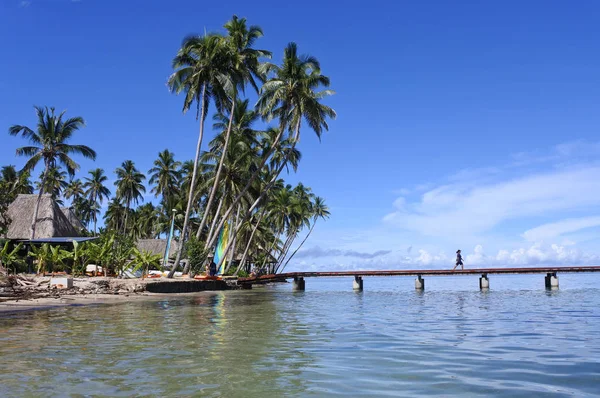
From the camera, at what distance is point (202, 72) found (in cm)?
3397

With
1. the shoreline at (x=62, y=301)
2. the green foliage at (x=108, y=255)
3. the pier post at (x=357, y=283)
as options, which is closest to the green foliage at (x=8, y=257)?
the green foliage at (x=108, y=255)

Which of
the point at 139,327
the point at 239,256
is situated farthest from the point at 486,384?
the point at 239,256

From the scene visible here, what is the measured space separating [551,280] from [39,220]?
40.6 m

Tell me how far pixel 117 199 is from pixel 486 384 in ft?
238

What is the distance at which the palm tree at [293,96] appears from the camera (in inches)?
1464

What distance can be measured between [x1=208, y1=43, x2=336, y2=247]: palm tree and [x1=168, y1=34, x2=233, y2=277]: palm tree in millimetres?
4017

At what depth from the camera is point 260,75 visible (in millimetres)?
38500

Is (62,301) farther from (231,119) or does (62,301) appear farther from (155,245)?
(155,245)

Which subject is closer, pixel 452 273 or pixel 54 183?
pixel 452 273

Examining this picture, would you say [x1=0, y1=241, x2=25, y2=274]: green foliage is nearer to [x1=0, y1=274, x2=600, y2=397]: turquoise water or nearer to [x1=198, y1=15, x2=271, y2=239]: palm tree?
[x1=0, y1=274, x2=600, y2=397]: turquoise water

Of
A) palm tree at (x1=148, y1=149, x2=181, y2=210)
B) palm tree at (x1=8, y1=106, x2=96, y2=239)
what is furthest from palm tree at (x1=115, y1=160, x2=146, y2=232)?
palm tree at (x1=8, y1=106, x2=96, y2=239)

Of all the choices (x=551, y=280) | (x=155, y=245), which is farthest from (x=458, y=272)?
(x=155, y=245)

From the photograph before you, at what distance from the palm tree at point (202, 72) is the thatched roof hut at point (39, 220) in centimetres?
1435

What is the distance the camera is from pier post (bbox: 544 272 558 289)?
128 feet
